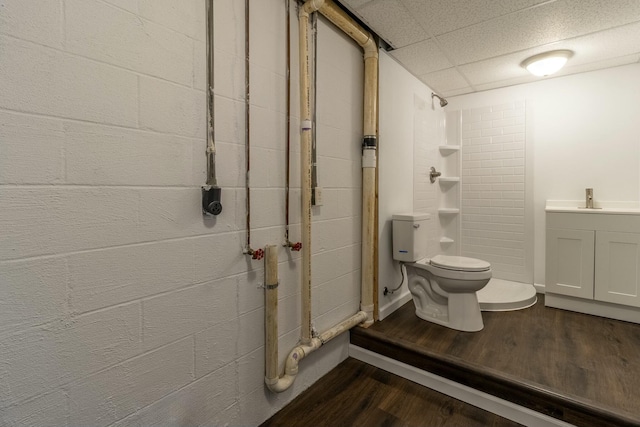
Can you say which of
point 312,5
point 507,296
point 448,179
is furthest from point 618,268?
point 312,5

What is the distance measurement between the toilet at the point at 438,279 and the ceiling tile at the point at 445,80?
4.50ft

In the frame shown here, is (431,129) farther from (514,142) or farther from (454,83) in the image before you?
(514,142)

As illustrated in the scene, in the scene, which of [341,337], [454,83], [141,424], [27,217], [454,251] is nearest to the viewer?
[27,217]

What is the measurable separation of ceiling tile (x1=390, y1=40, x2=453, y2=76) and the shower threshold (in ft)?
6.59

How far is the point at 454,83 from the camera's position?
10.1 ft

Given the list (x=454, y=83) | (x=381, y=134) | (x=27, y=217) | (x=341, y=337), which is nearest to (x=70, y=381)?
(x=27, y=217)

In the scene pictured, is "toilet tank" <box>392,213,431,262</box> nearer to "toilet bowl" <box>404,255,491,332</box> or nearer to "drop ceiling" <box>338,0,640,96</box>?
"toilet bowl" <box>404,255,491,332</box>

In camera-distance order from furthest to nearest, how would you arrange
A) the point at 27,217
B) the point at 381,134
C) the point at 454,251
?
1. the point at 454,251
2. the point at 381,134
3. the point at 27,217

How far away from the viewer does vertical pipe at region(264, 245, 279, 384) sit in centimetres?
146

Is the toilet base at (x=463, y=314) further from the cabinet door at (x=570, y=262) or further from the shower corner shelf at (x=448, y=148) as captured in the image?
the shower corner shelf at (x=448, y=148)

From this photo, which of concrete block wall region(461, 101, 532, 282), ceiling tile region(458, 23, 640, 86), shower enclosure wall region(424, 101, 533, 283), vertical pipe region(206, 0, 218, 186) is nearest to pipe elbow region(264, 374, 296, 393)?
vertical pipe region(206, 0, 218, 186)

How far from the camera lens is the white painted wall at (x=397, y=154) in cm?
236

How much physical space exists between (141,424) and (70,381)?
0.32m

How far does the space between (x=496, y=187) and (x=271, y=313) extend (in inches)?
111
